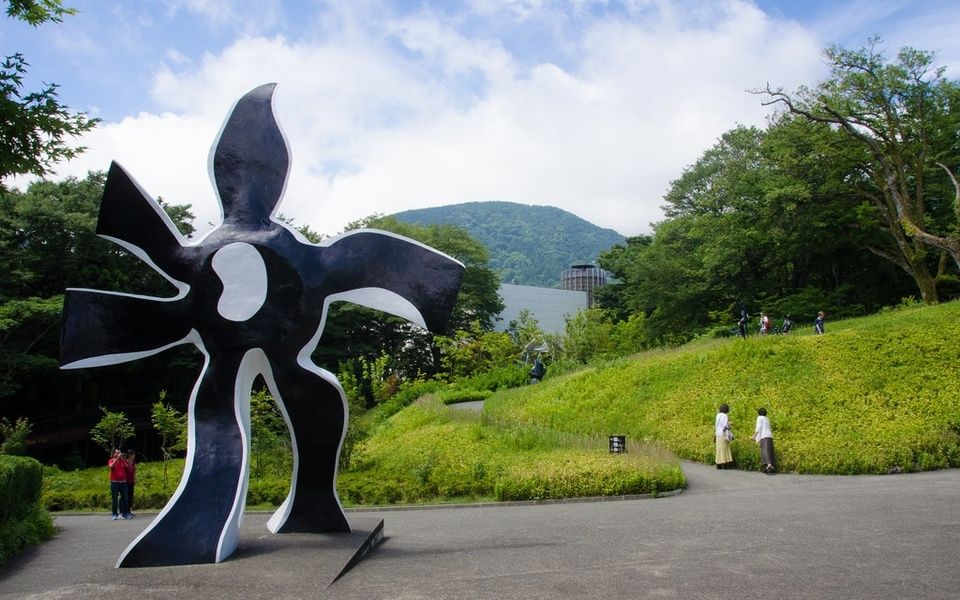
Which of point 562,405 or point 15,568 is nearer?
point 15,568

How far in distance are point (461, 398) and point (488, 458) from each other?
14773 millimetres

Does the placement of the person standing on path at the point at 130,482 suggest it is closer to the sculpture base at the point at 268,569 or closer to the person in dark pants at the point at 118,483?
the person in dark pants at the point at 118,483

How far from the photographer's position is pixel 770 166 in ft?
121

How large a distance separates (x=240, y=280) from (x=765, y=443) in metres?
11.7

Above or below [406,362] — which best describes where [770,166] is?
above

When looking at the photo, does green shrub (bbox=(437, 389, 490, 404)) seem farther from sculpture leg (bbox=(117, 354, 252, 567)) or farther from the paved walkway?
sculpture leg (bbox=(117, 354, 252, 567))

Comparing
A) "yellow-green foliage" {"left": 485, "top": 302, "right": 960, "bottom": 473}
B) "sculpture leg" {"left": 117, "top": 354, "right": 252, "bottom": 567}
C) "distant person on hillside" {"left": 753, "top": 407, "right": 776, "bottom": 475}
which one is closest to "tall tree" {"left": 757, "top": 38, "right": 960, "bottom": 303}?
"yellow-green foliage" {"left": 485, "top": 302, "right": 960, "bottom": 473}

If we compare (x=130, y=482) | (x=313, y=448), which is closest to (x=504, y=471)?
(x=313, y=448)

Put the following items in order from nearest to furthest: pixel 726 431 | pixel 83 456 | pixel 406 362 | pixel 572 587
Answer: pixel 572 587, pixel 726 431, pixel 83 456, pixel 406 362

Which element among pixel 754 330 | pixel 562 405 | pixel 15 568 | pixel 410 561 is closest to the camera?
pixel 410 561

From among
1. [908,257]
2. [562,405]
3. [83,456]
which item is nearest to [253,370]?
[562,405]

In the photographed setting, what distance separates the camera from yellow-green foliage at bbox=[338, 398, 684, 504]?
47.8 feet

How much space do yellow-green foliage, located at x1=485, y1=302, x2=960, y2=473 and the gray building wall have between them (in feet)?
116

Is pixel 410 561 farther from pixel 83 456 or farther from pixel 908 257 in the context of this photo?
pixel 908 257
